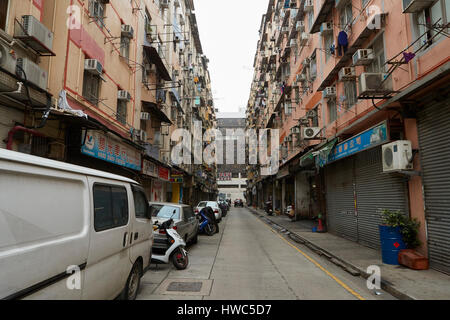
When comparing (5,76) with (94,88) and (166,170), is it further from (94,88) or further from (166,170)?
(166,170)

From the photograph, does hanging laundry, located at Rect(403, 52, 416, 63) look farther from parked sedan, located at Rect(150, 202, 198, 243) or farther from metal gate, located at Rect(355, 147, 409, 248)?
parked sedan, located at Rect(150, 202, 198, 243)

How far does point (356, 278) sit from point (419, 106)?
501 centimetres

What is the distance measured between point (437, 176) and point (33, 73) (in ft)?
33.5

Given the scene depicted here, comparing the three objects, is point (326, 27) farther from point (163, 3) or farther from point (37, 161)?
point (37, 161)

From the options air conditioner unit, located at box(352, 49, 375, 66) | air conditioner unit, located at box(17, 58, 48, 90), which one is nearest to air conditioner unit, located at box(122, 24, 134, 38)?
air conditioner unit, located at box(17, 58, 48, 90)

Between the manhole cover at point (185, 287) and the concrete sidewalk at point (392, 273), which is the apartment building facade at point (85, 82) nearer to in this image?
the manhole cover at point (185, 287)

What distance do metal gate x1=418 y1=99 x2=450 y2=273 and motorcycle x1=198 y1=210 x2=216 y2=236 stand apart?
9773mm

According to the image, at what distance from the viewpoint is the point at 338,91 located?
46.4 ft

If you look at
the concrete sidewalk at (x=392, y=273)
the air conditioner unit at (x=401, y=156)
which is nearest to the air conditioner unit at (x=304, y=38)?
the air conditioner unit at (x=401, y=156)

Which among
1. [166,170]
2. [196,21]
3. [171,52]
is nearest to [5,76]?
[166,170]

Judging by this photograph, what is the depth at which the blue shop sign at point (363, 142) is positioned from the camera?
903 cm

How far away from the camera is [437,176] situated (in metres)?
7.48

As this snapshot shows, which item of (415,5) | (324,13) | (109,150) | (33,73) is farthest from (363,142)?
(33,73)
